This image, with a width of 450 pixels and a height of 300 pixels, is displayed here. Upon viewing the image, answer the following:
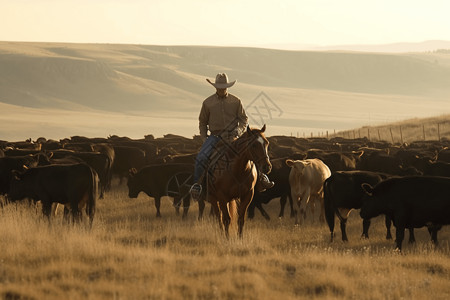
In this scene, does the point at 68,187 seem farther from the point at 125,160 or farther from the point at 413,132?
the point at 413,132

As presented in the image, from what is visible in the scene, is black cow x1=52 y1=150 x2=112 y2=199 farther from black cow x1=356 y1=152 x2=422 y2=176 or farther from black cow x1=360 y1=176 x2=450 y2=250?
black cow x1=360 y1=176 x2=450 y2=250

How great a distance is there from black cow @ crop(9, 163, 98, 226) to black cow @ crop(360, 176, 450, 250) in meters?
4.99

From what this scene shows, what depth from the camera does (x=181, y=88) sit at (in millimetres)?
142125

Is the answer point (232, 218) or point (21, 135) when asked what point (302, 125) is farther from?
point (232, 218)

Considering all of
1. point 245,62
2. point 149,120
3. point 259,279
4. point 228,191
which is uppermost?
point 245,62

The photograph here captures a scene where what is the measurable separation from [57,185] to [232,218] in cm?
318

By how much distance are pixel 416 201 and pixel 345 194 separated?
1869mm

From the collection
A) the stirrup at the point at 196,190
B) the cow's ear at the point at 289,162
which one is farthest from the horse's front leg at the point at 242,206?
the cow's ear at the point at 289,162

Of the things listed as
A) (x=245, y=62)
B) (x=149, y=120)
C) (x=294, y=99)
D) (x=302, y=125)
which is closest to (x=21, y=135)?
(x=149, y=120)

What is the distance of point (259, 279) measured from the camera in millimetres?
8219

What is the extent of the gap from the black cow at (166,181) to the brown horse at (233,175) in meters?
4.83

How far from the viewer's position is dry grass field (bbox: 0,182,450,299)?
7.80 m

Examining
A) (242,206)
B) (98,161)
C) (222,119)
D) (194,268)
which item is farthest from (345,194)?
(98,161)

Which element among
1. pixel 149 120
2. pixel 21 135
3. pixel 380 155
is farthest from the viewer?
pixel 149 120
